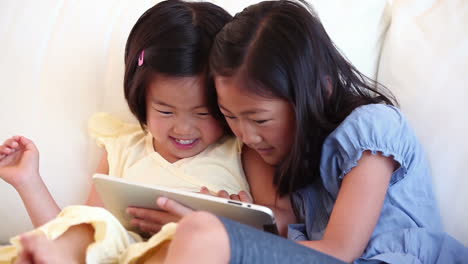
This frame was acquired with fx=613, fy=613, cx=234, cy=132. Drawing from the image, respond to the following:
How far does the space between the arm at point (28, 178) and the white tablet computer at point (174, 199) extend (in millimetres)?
187

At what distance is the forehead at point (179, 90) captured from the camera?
3.55ft

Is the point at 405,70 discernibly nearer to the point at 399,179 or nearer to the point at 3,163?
the point at 399,179

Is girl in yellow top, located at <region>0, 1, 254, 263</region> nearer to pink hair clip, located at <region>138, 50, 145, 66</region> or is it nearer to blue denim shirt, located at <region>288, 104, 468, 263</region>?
pink hair clip, located at <region>138, 50, 145, 66</region>

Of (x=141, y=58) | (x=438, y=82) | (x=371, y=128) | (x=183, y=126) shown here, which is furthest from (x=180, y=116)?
(x=438, y=82)

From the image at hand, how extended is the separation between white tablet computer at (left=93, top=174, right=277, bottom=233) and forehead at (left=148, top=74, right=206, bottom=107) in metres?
0.20

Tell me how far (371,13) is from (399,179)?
1.29ft

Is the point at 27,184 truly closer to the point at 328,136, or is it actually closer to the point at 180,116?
the point at 180,116

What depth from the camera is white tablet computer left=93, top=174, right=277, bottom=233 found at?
87 cm

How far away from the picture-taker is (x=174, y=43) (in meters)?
1.08

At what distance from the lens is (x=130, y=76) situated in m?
1.16

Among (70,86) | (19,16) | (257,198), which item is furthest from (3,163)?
(257,198)

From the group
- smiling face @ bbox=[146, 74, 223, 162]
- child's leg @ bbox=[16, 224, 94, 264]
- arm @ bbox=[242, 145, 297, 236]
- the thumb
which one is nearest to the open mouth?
smiling face @ bbox=[146, 74, 223, 162]

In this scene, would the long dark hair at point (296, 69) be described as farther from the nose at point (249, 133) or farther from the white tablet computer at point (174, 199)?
the white tablet computer at point (174, 199)

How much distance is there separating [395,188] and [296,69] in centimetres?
26
